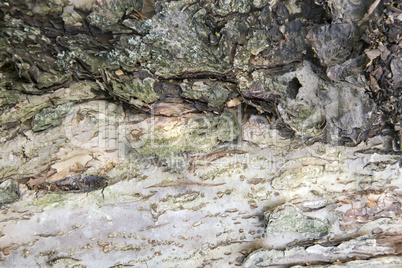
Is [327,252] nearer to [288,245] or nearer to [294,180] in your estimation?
[288,245]

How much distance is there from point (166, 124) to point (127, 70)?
1.04ft

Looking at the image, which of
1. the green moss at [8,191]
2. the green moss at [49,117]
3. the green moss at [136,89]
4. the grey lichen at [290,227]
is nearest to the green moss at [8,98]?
the green moss at [49,117]

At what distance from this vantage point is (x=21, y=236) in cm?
139

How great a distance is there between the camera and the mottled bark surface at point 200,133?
3.92 ft

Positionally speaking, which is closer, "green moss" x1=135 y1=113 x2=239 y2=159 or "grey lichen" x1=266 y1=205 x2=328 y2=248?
"green moss" x1=135 y1=113 x2=239 y2=159

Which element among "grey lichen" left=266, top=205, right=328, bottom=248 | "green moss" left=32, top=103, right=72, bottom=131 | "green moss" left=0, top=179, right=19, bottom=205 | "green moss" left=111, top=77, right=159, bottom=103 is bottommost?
"grey lichen" left=266, top=205, right=328, bottom=248

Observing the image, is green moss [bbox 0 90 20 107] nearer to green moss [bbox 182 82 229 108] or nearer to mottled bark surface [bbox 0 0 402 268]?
mottled bark surface [bbox 0 0 402 268]

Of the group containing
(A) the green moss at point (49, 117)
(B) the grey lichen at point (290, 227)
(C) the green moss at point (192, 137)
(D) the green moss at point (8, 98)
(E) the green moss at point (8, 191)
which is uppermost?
(D) the green moss at point (8, 98)

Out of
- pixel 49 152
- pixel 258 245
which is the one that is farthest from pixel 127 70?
pixel 258 245

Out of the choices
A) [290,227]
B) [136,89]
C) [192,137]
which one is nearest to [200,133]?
[192,137]

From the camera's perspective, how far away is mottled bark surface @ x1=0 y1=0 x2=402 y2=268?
1194mm

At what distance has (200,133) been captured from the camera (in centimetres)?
145

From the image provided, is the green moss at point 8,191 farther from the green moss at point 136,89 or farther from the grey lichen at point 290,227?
the grey lichen at point 290,227

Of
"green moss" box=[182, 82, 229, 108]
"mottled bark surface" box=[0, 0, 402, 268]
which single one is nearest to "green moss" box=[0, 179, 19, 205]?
"mottled bark surface" box=[0, 0, 402, 268]
